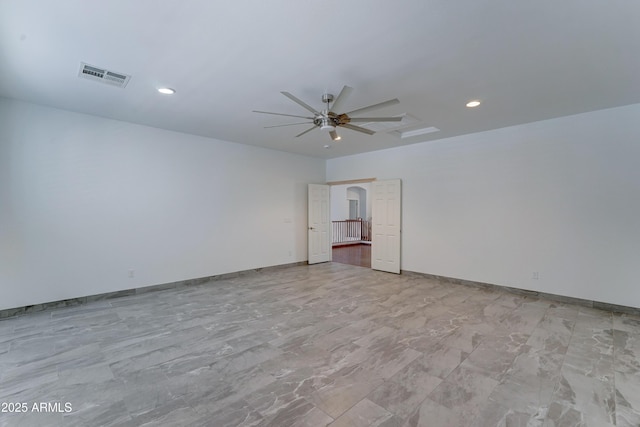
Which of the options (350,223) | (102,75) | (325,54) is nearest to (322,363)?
(325,54)

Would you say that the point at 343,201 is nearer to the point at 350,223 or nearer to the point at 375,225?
the point at 350,223

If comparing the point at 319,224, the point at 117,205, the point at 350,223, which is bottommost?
the point at 350,223

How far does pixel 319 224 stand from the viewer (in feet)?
24.5

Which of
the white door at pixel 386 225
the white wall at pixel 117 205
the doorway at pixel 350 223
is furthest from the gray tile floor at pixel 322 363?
the doorway at pixel 350 223

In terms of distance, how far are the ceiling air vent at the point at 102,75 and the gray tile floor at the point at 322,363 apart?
2.91 m

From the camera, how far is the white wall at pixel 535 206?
12.7 feet

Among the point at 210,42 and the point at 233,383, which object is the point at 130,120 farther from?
the point at 233,383

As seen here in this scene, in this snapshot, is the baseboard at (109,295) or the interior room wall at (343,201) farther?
the interior room wall at (343,201)

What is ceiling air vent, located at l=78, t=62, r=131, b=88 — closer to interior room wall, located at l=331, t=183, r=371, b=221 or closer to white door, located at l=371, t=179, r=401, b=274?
white door, located at l=371, t=179, r=401, b=274

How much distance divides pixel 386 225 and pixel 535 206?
279cm

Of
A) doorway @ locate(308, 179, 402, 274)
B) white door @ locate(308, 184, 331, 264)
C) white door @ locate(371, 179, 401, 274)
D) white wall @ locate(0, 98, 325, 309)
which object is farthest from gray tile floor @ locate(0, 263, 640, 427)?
white door @ locate(308, 184, 331, 264)

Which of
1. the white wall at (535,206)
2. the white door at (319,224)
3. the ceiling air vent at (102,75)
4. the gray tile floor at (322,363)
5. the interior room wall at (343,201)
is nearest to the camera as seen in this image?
the gray tile floor at (322,363)

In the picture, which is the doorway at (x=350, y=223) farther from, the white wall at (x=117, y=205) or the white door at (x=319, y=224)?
the white wall at (x=117, y=205)

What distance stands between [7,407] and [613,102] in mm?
7051
